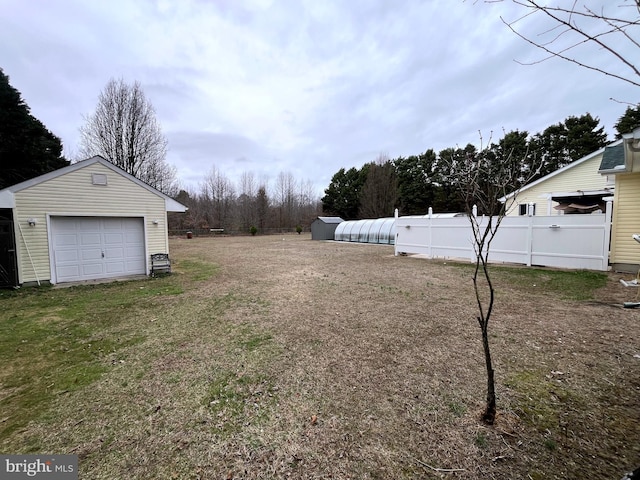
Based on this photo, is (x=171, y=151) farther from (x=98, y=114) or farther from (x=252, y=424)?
(x=252, y=424)

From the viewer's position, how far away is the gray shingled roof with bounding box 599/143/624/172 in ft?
24.3

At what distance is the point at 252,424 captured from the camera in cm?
220

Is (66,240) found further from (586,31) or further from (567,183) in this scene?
(567,183)

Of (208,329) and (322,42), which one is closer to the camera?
(208,329)

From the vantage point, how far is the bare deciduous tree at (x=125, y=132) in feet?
64.6

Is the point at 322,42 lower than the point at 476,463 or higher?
higher

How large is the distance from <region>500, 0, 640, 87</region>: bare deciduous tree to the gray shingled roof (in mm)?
8696

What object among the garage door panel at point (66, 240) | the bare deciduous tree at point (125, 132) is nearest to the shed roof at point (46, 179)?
the garage door panel at point (66, 240)

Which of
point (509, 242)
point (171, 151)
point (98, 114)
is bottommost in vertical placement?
point (509, 242)

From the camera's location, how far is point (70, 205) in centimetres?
806

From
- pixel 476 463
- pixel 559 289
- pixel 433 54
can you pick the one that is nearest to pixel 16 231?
pixel 476 463

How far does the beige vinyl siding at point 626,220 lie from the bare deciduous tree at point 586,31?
918 cm

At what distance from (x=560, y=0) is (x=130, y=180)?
11050 mm

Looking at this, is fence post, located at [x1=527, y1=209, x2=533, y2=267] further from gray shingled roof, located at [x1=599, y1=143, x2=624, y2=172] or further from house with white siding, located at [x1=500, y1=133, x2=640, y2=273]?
gray shingled roof, located at [x1=599, y1=143, x2=624, y2=172]
